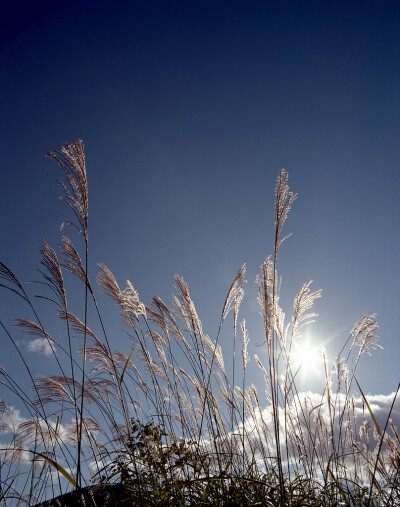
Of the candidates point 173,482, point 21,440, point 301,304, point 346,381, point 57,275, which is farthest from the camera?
point 21,440

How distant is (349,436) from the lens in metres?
4.11

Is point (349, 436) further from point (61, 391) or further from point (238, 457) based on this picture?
point (61, 391)

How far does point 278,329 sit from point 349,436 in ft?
7.16

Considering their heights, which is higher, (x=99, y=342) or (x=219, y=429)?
(x=99, y=342)

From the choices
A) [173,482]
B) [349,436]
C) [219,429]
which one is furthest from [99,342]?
[349,436]

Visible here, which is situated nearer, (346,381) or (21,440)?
(346,381)

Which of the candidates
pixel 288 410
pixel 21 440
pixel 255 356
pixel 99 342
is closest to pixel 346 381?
pixel 288 410

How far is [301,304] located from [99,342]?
1688mm

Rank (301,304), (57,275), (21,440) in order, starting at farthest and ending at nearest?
1. (21,440)
2. (301,304)
3. (57,275)

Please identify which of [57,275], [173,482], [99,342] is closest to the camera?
[173,482]

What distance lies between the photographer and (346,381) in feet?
12.5

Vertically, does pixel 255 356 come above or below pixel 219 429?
above

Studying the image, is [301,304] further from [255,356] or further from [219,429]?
[219,429]

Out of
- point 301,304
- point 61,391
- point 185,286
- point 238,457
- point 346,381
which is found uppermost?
point 185,286
